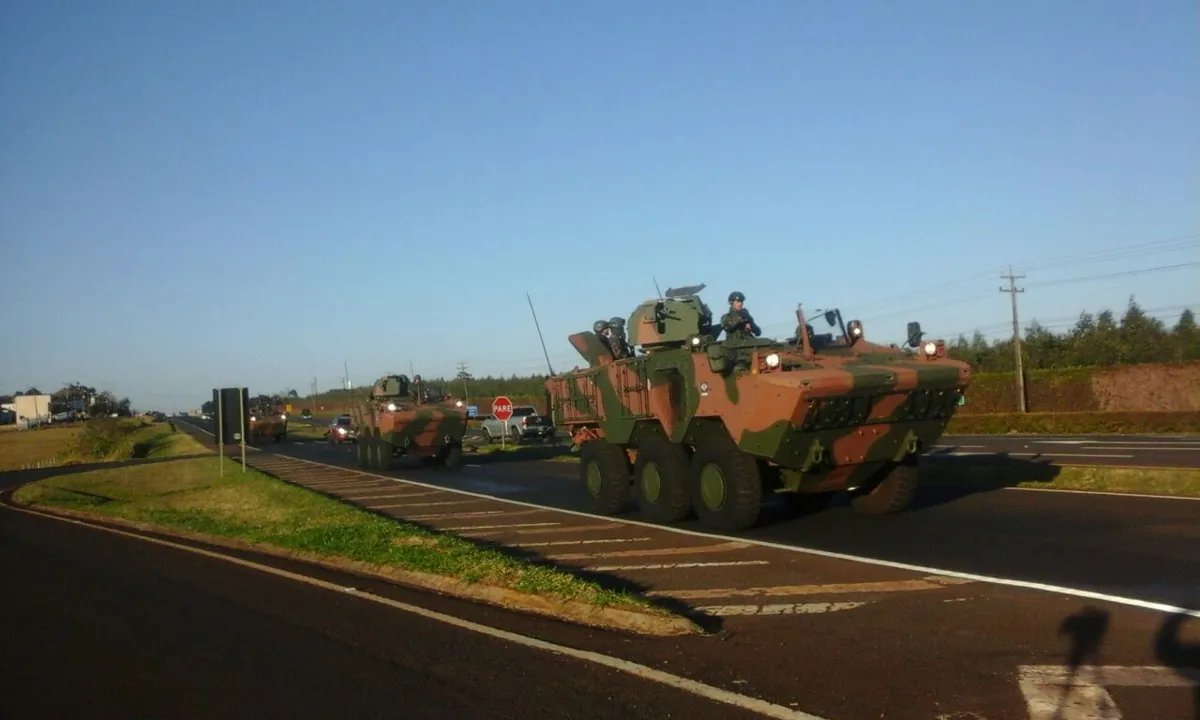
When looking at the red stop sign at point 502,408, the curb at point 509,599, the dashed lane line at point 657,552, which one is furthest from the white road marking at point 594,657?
the red stop sign at point 502,408

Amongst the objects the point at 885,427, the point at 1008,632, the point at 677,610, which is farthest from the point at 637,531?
the point at 1008,632

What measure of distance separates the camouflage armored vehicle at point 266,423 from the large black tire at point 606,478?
4218 centimetres

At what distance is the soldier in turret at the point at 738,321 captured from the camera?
1468 centimetres

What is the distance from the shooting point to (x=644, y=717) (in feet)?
20.4

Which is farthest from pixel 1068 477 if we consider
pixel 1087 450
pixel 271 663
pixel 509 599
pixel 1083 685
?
pixel 271 663

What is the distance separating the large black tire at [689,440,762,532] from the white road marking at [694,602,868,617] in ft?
14.0

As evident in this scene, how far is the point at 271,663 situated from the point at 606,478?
9.40 metres

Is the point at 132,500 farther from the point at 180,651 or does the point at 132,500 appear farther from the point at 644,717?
the point at 644,717

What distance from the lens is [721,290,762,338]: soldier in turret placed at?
14680 millimetres

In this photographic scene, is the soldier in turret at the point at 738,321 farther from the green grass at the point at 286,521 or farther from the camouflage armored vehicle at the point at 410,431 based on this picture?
the camouflage armored vehicle at the point at 410,431

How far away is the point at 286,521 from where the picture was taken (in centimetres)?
1741

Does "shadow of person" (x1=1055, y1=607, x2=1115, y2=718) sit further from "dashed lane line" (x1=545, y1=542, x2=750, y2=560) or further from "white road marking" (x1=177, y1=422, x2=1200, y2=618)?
"dashed lane line" (x1=545, y1=542, x2=750, y2=560)

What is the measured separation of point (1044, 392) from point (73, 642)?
153ft

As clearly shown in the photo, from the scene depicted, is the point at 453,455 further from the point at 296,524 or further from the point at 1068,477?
the point at 1068,477
